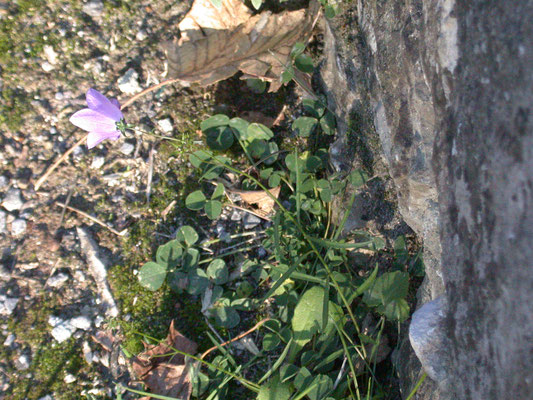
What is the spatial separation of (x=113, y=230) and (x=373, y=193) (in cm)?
112

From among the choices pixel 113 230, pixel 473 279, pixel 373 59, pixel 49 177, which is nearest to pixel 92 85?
pixel 49 177

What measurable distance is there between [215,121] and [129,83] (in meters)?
0.47

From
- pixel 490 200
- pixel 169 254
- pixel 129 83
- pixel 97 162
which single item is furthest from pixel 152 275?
pixel 490 200

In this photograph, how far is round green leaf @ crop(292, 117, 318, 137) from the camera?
2033 mm

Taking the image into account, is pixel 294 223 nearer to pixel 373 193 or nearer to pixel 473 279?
pixel 373 193

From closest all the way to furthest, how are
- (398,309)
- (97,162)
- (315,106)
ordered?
(398,309) → (315,106) → (97,162)

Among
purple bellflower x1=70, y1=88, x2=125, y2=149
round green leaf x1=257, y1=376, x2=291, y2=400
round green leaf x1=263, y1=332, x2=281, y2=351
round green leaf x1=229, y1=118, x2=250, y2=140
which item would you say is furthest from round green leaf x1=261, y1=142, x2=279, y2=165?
round green leaf x1=257, y1=376, x2=291, y2=400

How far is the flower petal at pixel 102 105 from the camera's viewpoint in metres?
1.77

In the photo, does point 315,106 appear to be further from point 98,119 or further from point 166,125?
point 98,119

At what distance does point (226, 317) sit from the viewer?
6.29ft

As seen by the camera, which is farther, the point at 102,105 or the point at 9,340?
the point at 9,340

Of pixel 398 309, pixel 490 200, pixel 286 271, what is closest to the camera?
pixel 490 200

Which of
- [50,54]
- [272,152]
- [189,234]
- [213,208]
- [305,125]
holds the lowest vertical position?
[189,234]

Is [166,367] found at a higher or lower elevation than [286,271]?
lower
